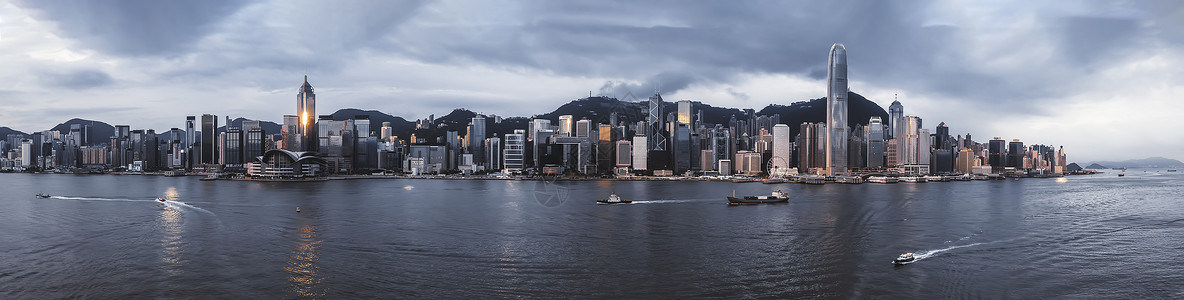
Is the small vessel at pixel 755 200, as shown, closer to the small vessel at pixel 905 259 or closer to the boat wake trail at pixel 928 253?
the boat wake trail at pixel 928 253

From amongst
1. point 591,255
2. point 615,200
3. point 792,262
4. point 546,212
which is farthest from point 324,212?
point 792,262

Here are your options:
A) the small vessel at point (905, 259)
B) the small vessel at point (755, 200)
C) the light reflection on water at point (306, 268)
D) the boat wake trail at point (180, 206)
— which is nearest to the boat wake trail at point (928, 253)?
the small vessel at point (905, 259)

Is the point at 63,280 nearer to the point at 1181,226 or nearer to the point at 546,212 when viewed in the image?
the point at 546,212

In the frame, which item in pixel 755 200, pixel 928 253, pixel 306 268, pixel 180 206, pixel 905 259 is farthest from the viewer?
pixel 755 200

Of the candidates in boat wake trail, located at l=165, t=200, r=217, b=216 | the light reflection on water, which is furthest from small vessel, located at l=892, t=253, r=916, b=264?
boat wake trail, located at l=165, t=200, r=217, b=216

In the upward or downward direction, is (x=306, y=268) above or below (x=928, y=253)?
Answer: above

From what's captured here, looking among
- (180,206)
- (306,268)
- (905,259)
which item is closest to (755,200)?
(905,259)

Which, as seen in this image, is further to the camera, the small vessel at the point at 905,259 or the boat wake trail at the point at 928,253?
the boat wake trail at the point at 928,253

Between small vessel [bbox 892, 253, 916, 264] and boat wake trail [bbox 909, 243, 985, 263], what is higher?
small vessel [bbox 892, 253, 916, 264]

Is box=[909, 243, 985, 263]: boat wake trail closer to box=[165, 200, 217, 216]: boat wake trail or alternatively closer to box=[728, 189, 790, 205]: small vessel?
box=[728, 189, 790, 205]: small vessel

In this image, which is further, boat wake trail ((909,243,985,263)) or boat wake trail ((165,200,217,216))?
boat wake trail ((165,200,217,216))

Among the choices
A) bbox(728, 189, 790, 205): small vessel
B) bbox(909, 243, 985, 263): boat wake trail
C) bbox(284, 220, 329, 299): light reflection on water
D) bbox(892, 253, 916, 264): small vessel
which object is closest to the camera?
bbox(284, 220, 329, 299): light reflection on water

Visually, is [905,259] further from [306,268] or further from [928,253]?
[306,268]
